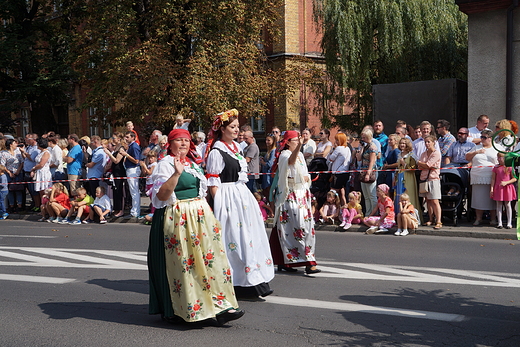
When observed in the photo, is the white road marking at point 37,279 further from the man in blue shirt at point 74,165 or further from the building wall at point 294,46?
the building wall at point 294,46

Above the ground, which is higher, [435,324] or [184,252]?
[184,252]

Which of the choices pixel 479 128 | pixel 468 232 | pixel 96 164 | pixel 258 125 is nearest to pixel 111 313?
pixel 468 232

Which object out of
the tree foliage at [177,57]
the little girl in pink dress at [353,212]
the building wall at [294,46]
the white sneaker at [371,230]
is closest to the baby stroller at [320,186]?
the little girl in pink dress at [353,212]

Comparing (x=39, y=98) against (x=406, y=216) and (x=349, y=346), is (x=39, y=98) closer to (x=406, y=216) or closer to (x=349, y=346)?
(x=406, y=216)

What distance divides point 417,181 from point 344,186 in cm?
183

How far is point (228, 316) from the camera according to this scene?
6090 millimetres

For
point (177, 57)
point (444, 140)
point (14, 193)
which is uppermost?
point (177, 57)

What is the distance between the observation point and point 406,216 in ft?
40.9

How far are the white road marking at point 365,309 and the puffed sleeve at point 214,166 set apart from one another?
4.77 ft

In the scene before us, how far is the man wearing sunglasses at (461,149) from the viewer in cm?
1323

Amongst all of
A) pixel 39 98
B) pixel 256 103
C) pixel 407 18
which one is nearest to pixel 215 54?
pixel 256 103

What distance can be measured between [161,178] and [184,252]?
2.39 feet

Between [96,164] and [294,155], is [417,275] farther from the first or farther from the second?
[96,164]

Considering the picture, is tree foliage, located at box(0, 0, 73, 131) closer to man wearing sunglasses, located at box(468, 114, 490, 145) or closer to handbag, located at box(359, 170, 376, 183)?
handbag, located at box(359, 170, 376, 183)
